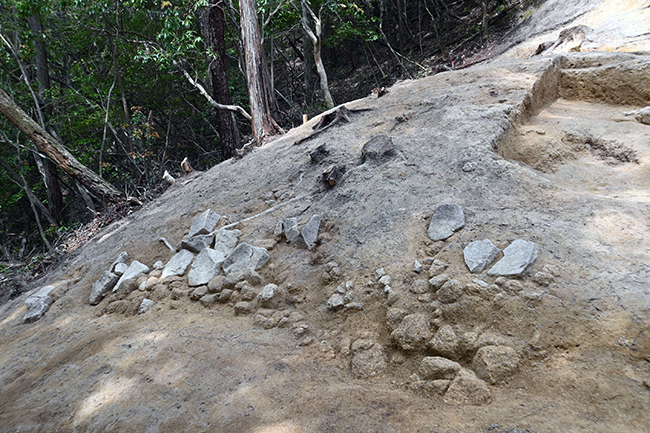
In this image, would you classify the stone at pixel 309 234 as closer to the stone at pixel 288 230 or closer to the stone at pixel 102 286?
the stone at pixel 288 230

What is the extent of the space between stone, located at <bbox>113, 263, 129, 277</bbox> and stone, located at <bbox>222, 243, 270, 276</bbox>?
101 centimetres

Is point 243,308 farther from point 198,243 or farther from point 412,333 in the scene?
point 412,333

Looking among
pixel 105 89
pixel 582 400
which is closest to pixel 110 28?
pixel 105 89

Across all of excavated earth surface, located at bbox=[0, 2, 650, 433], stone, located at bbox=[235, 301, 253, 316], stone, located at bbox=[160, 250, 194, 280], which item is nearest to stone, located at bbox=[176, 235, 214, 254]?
stone, located at bbox=[160, 250, 194, 280]

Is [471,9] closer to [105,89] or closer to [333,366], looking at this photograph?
[105,89]

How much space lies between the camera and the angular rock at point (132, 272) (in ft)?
9.11

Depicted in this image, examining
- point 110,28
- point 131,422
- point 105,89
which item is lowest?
point 131,422

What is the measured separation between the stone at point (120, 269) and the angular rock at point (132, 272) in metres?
0.06

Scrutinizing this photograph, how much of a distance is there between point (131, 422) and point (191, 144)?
1016 cm

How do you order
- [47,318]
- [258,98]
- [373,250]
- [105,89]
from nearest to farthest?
[373,250] → [47,318] → [258,98] → [105,89]

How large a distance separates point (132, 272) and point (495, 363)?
257cm

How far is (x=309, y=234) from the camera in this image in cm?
244

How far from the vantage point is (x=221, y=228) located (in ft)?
9.71

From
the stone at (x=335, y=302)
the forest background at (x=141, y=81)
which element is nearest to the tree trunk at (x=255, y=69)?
the forest background at (x=141, y=81)
